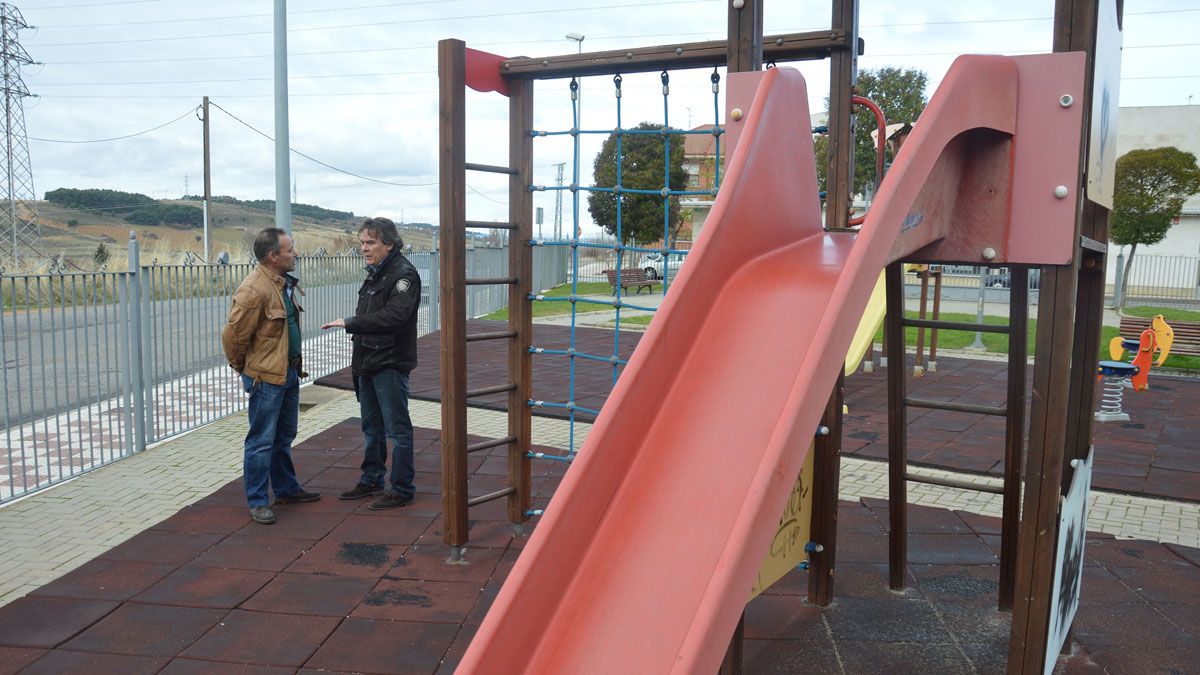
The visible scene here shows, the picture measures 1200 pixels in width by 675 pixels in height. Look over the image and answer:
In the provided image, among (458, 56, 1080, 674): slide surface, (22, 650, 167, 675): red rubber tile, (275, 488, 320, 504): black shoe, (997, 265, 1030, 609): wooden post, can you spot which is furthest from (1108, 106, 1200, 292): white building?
(22, 650, 167, 675): red rubber tile

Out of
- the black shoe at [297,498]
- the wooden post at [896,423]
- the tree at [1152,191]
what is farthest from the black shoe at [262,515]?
the tree at [1152,191]

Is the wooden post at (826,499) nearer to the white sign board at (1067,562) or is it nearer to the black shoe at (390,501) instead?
the white sign board at (1067,562)

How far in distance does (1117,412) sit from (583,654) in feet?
A: 26.0

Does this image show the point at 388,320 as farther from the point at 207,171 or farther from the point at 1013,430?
the point at 207,171

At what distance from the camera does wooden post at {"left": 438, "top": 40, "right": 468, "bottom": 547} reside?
13.1ft

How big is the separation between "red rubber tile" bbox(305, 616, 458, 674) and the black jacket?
168 centimetres

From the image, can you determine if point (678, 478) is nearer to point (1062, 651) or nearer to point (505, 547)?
point (1062, 651)

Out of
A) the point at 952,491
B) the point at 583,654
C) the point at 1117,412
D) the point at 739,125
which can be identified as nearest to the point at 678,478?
the point at 583,654

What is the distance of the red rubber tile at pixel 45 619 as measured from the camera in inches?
131

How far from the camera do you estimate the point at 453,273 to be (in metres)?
4.06

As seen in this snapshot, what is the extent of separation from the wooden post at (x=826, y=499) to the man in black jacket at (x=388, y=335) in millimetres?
2346

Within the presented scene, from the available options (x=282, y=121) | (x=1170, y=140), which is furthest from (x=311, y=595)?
(x=1170, y=140)

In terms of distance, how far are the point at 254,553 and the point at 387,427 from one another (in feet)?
3.23

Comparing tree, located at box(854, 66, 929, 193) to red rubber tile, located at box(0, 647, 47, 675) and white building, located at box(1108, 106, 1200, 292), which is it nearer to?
white building, located at box(1108, 106, 1200, 292)
